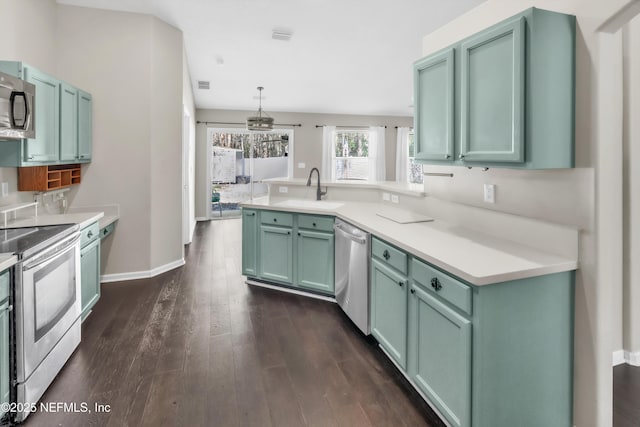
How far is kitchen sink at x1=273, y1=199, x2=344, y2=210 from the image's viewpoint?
3504mm

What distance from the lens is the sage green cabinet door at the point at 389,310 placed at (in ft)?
6.91

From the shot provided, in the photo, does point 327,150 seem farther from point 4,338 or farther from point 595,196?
point 4,338

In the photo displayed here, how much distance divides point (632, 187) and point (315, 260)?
238 cm

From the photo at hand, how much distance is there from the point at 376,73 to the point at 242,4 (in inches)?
115

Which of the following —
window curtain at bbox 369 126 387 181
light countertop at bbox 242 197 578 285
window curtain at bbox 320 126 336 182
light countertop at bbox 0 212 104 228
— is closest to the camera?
light countertop at bbox 242 197 578 285

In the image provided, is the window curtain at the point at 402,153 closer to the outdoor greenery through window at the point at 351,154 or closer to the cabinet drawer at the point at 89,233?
the outdoor greenery through window at the point at 351,154

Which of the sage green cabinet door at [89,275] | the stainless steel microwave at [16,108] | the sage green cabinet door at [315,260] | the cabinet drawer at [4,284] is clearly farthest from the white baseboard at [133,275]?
the cabinet drawer at [4,284]

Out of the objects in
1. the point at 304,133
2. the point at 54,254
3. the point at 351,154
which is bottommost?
the point at 54,254

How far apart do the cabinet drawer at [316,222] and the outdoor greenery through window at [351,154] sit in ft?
19.8

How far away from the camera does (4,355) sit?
171 centimetres

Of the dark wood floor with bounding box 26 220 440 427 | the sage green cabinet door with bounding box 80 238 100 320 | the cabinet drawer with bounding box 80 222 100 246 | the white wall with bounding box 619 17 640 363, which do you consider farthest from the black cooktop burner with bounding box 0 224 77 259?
the white wall with bounding box 619 17 640 363

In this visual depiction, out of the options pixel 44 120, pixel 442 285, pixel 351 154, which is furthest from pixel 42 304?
pixel 351 154

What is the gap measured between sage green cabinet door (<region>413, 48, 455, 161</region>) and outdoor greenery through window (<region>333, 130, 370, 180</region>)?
6.89 m

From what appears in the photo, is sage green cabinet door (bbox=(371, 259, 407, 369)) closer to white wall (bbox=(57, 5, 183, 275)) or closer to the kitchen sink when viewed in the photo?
the kitchen sink
